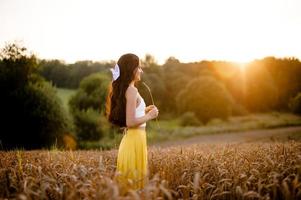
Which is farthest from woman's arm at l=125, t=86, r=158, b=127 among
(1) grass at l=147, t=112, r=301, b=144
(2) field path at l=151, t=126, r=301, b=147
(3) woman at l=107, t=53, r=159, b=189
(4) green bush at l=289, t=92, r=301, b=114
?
(4) green bush at l=289, t=92, r=301, b=114

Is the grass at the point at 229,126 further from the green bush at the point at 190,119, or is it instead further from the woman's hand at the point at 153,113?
the woman's hand at the point at 153,113

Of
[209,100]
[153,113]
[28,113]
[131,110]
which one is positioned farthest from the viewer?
[209,100]

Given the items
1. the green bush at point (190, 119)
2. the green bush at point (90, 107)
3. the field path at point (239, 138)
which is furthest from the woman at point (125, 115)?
Answer: the green bush at point (190, 119)

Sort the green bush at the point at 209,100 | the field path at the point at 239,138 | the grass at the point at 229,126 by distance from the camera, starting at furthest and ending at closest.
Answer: the green bush at the point at 209,100 < the grass at the point at 229,126 < the field path at the point at 239,138

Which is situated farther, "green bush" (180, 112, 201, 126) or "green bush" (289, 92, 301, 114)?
"green bush" (180, 112, 201, 126)

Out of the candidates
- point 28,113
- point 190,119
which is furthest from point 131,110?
point 190,119

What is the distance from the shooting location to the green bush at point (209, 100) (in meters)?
45.2

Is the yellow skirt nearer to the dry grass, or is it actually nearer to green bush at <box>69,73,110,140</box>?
the dry grass

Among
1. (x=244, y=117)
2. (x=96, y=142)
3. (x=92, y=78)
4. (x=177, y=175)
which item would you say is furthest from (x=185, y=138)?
(x=177, y=175)

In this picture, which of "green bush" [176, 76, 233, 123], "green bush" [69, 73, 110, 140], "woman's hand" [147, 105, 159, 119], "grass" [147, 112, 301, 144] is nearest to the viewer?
"woman's hand" [147, 105, 159, 119]

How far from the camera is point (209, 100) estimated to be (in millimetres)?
45344

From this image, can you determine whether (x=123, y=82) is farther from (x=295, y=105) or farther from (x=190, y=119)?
(x=295, y=105)

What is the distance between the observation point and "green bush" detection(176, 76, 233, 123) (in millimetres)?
45156

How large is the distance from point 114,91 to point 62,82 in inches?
2360
